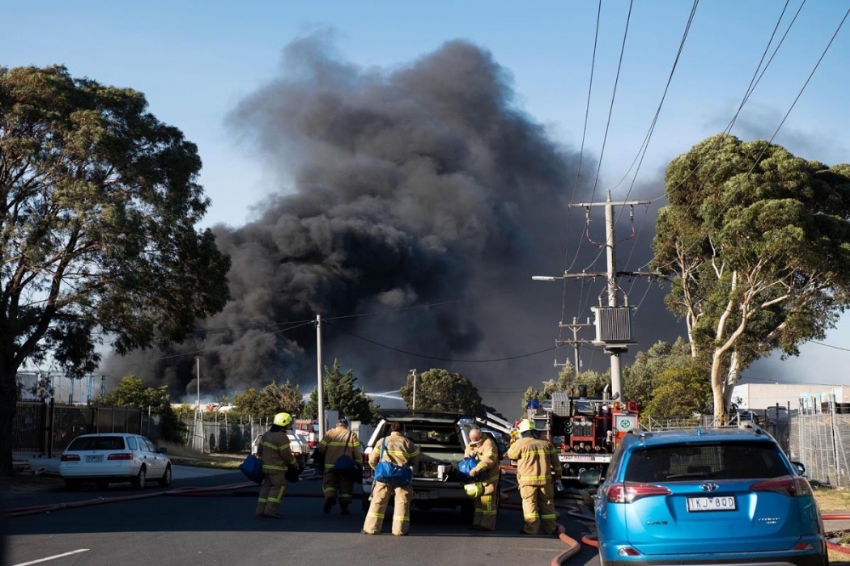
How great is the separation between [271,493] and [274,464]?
450 mm

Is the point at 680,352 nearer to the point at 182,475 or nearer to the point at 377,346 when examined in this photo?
the point at 377,346

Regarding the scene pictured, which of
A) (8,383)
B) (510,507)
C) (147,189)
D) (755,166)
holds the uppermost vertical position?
(755,166)

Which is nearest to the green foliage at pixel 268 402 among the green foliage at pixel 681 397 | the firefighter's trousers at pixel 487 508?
the green foliage at pixel 681 397

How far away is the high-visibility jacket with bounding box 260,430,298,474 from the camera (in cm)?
1364

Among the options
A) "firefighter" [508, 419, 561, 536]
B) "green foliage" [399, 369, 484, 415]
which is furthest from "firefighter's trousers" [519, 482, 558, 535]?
"green foliage" [399, 369, 484, 415]

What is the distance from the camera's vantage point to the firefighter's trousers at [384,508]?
12.2 meters

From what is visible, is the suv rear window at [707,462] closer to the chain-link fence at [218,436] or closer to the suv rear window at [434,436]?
the suv rear window at [434,436]

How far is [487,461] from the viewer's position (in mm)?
12969

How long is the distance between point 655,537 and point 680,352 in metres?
77.3

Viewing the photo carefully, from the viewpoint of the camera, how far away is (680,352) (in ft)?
268

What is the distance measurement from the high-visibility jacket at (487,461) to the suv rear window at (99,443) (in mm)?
10739

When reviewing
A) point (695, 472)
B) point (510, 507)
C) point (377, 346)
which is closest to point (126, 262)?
point (510, 507)

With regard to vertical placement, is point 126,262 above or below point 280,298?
below

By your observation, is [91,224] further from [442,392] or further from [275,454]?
[442,392]
